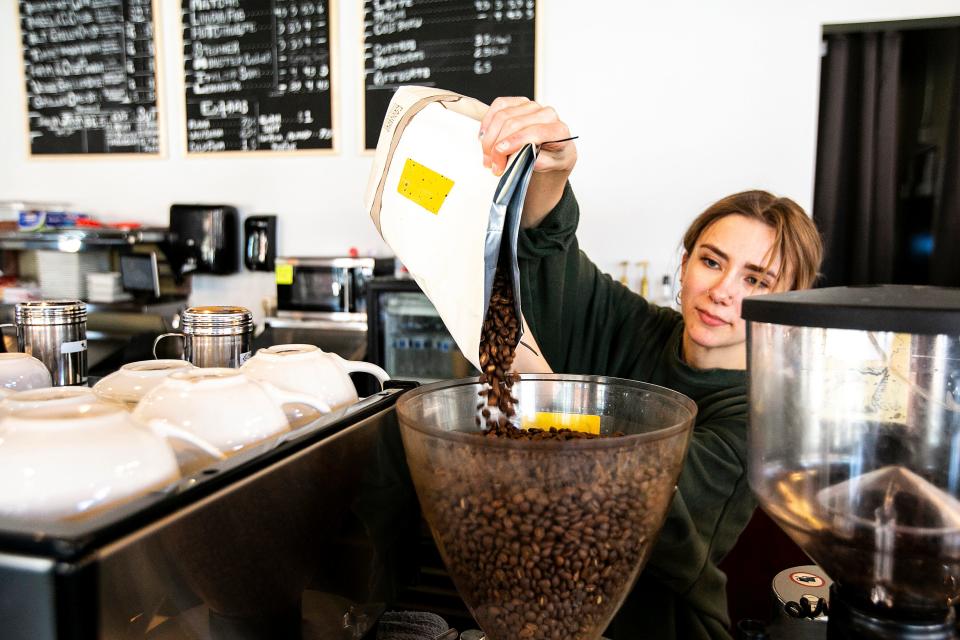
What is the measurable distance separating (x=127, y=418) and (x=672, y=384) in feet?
3.52

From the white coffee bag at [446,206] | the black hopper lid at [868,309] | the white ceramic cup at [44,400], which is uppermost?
the white coffee bag at [446,206]

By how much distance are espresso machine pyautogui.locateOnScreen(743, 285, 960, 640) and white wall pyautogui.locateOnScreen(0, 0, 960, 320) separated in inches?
90.8

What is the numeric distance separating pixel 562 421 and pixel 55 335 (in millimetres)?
759

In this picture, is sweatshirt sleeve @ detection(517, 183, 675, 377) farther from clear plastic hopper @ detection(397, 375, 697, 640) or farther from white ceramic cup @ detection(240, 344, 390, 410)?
clear plastic hopper @ detection(397, 375, 697, 640)

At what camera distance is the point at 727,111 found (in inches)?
105

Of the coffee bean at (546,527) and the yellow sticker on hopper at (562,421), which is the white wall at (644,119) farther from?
the coffee bean at (546,527)

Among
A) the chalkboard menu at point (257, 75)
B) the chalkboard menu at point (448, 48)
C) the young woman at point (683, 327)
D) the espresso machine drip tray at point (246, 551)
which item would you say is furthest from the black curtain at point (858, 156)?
the espresso machine drip tray at point (246, 551)

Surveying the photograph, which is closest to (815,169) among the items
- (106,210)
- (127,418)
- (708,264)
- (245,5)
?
(708,264)

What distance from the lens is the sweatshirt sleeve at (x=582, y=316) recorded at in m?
1.48

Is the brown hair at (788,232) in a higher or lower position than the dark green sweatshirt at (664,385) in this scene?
higher

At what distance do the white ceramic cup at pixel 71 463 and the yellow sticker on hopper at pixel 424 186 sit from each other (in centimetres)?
41

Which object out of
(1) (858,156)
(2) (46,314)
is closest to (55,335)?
(2) (46,314)

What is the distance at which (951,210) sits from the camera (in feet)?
8.73

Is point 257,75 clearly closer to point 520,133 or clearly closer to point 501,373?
point 520,133
